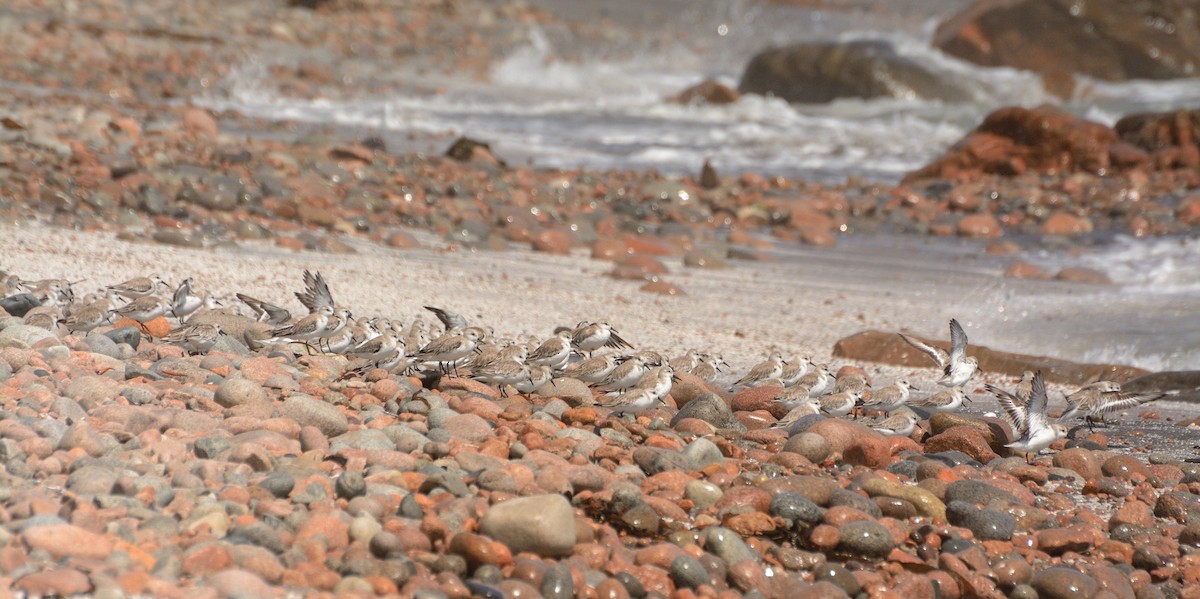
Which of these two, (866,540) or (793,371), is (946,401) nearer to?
(793,371)

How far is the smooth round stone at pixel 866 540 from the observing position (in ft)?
14.3

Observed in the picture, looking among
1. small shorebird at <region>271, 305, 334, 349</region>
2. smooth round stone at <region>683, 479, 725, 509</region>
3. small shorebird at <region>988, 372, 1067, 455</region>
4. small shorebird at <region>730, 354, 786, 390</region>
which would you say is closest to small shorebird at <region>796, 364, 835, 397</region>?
small shorebird at <region>730, 354, 786, 390</region>

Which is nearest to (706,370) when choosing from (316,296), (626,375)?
(626,375)

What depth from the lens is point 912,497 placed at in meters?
4.75

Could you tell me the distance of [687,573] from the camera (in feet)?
13.0

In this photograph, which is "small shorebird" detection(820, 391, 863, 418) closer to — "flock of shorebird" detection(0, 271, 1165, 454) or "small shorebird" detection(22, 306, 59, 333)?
"flock of shorebird" detection(0, 271, 1165, 454)

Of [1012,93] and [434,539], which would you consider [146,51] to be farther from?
[434,539]

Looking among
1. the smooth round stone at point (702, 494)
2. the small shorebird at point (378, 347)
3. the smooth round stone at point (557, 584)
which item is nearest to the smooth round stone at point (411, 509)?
the smooth round stone at point (557, 584)

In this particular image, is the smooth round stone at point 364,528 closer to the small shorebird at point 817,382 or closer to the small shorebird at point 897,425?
the small shorebird at point 897,425

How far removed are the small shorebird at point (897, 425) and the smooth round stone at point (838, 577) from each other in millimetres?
1627

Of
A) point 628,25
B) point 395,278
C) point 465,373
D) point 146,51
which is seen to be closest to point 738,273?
point 395,278

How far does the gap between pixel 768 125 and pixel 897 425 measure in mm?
16837

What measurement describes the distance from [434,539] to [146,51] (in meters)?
21.9

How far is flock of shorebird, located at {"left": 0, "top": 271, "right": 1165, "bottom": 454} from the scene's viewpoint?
18.7 ft
